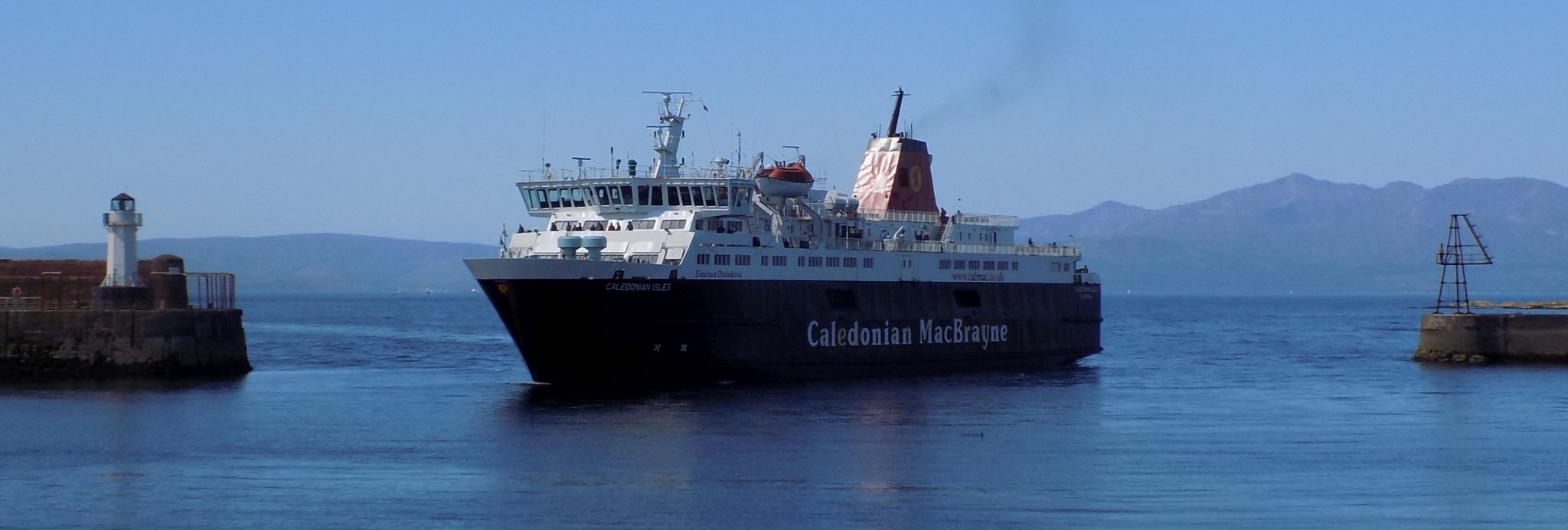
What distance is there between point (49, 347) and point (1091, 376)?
30.3 m

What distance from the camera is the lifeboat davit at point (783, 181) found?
4634 centimetres

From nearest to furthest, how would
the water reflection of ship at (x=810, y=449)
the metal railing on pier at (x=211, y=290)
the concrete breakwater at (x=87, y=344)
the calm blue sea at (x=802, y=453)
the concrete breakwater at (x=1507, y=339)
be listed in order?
the calm blue sea at (x=802, y=453)
the water reflection of ship at (x=810, y=449)
the concrete breakwater at (x=87, y=344)
the metal railing on pier at (x=211, y=290)
the concrete breakwater at (x=1507, y=339)

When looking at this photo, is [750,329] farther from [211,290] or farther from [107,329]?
[107,329]

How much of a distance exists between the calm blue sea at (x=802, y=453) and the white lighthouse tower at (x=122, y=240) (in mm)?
4278

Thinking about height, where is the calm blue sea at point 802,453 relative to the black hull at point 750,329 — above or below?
below

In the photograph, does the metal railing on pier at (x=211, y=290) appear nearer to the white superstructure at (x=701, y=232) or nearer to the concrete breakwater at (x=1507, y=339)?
the white superstructure at (x=701, y=232)

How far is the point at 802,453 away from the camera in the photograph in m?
31.5

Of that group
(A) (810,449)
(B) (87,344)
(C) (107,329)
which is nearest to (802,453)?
(A) (810,449)

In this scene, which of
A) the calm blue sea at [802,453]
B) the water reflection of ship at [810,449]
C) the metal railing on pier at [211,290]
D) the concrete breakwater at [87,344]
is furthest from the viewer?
the metal railing on pier at [211,290]

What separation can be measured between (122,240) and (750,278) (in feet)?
56.9

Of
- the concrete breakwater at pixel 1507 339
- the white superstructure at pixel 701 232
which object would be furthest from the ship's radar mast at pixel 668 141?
the concrete breakwater at pixel 1507 339

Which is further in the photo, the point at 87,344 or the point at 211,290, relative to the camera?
the point at 211,290

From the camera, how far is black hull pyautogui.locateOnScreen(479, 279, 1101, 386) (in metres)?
41.3

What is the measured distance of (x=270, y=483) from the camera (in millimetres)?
27438
